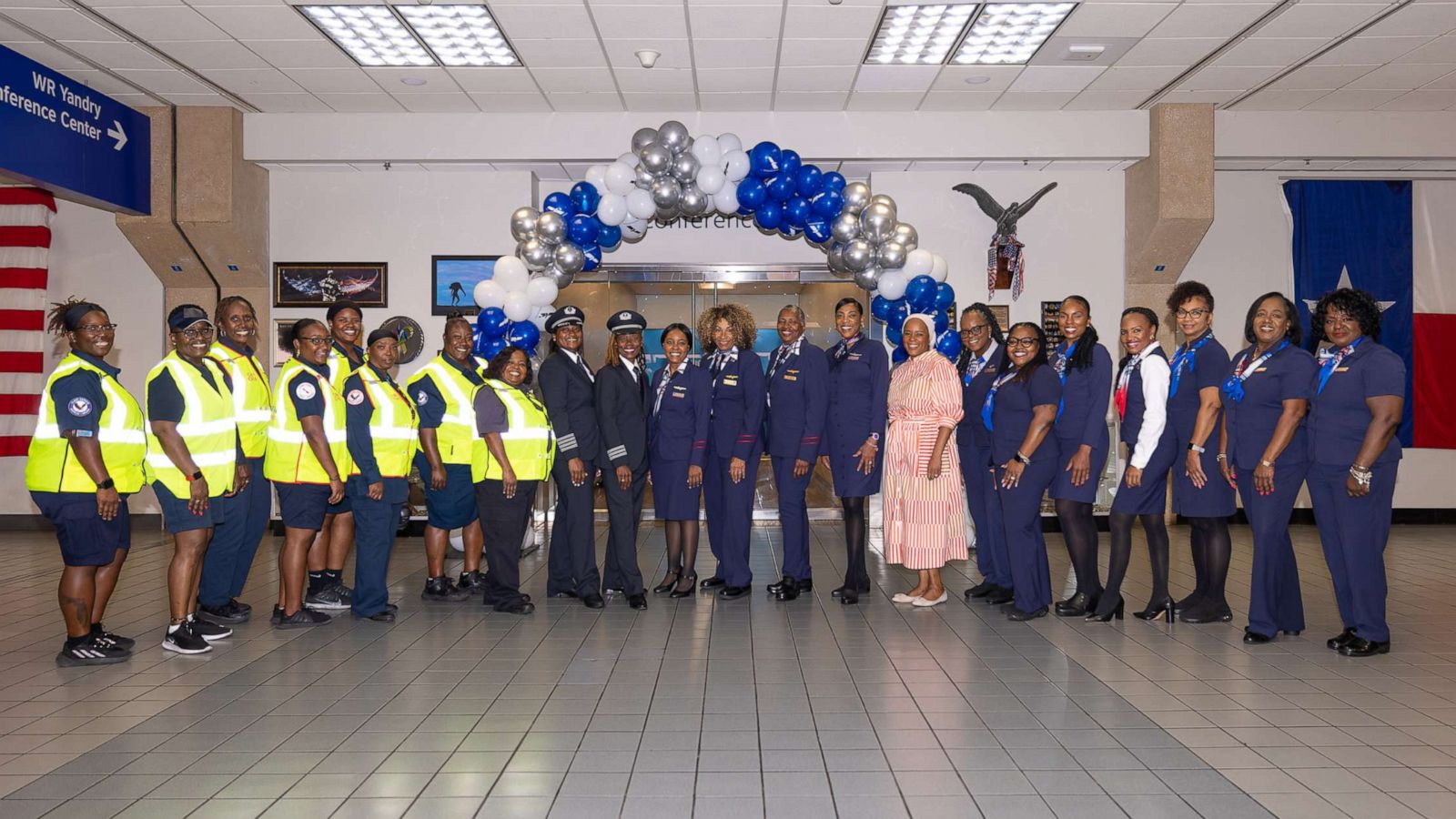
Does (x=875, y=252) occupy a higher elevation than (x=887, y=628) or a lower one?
higher

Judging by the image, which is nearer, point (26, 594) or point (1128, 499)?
point (1128, 499)

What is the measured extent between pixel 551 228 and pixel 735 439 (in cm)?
212

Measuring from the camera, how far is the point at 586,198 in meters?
7.09

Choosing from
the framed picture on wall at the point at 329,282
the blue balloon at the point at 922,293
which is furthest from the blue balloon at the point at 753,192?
the framed picture on wall at the point at 329,282

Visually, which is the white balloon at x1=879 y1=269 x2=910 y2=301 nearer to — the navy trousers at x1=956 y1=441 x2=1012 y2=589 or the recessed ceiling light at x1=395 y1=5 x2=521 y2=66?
the navy trousers at x1=956 y1=441 x2=1012 y2=589

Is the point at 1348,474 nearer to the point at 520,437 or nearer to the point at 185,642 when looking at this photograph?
the point at 520,437

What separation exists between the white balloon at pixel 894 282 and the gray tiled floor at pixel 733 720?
2196 millimetres

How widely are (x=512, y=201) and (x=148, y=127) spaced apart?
10.1 ft

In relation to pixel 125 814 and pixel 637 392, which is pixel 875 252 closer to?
pixel 637 392

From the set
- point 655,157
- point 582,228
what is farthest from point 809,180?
point 582,228

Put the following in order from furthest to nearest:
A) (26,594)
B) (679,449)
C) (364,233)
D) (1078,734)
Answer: (364,233)
(26,594)
(679,449)
(1078,734)

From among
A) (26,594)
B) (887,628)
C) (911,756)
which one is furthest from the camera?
(26,594)

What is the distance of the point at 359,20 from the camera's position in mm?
6824

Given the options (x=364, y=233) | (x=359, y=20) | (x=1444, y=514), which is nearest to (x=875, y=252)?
(x=359, y=20)
